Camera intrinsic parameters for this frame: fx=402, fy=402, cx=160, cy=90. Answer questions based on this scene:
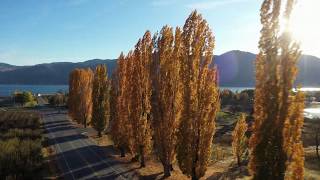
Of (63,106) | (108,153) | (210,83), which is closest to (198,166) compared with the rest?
(210,83)

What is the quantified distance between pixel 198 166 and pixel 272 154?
1243 cm

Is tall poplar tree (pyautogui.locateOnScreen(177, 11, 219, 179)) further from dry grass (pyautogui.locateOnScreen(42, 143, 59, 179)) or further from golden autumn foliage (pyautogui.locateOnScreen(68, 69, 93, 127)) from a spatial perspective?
golden autumn foliage (pyautogui.locateOnScreen(68, 69, 93, 127))

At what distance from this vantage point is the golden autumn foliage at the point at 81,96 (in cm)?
8669

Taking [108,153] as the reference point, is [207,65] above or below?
above

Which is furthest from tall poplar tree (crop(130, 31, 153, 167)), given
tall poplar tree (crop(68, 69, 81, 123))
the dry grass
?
tall poplar tree (crop(68, 69, 81, 123))

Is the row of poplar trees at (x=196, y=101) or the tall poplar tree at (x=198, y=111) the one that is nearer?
the row of poplar trees at (x=196, y=101)

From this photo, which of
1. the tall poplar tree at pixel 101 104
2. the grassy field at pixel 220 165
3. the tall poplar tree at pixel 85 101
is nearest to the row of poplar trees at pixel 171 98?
the grassy field at pixel 220 165

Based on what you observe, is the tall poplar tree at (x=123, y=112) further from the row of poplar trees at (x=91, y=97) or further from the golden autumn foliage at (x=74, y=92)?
the golden autumn foliage at (x=74, y=92)

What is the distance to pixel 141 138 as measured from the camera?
44969 millimetres

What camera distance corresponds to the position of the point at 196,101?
3186 cm

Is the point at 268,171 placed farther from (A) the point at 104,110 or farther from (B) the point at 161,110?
(A) the point at 104,110

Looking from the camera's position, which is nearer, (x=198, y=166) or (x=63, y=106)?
(x=198, y=166)

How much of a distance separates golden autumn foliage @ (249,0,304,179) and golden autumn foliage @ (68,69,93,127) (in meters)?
69.4

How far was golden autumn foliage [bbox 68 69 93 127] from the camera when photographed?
284 ft
